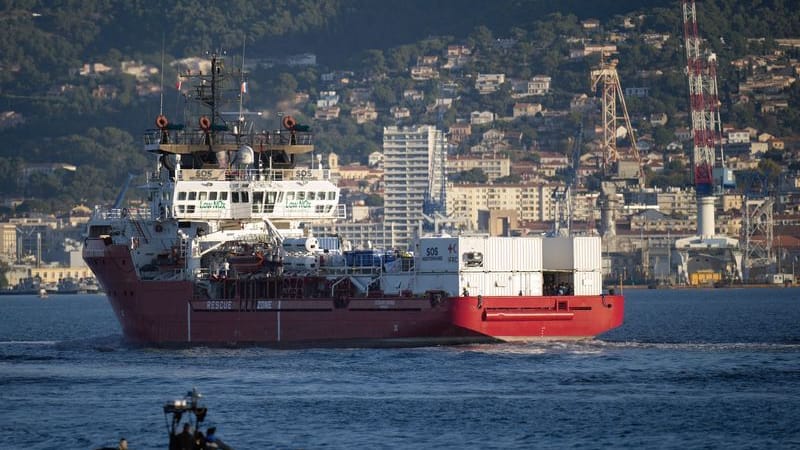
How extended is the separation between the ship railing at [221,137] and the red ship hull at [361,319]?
616 cm

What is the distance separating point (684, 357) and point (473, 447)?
807 inches

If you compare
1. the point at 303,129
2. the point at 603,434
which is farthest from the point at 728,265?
the point at 603,434

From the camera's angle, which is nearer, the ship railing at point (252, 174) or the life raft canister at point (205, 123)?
the ship railing at point (252, 174)

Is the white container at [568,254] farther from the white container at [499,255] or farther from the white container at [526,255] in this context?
the white container at [499,255]

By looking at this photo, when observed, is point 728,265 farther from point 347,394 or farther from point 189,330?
point 347,394

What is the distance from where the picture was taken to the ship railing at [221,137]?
248 ft

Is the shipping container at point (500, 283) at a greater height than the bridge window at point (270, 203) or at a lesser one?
lesser

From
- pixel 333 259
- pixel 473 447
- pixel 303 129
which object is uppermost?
pixel 303 129

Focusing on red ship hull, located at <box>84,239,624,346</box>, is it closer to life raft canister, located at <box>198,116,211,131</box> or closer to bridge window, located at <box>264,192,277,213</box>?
bridge window, located at <box>264,192,277,213</box>

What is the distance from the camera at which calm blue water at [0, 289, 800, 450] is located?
155 feet

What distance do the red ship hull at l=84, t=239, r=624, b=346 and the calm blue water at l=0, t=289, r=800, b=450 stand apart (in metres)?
0.81

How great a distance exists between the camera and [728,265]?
192375mm

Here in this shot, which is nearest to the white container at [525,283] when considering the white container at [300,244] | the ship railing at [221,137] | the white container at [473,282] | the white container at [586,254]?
the white container at [473,282]

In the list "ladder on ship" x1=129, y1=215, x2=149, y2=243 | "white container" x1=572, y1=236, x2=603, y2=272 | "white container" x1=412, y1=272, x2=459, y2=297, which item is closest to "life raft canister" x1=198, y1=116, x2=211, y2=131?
"ladder on ship" x1=129, y1=215, x2=149, y2=243
